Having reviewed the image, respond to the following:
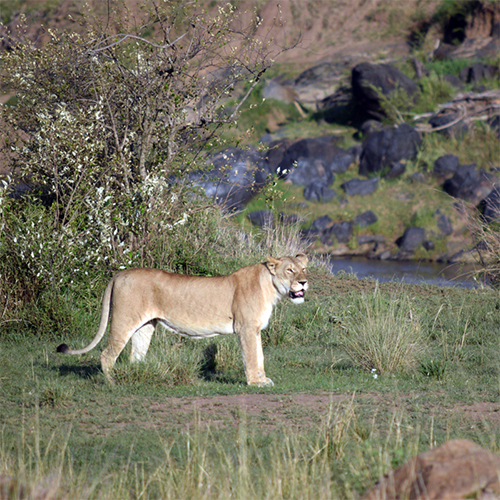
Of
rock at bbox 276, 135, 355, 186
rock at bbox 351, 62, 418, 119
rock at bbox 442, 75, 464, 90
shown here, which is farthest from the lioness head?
rock at bbox 442, 75, 464, 90

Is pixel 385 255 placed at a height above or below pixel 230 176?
below

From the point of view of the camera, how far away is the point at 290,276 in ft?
23.4

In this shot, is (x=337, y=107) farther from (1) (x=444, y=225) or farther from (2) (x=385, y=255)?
(2) (x=385, y=255)

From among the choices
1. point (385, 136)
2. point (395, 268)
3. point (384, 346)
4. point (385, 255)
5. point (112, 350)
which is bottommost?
point (112, 350)

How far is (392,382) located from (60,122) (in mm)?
5624

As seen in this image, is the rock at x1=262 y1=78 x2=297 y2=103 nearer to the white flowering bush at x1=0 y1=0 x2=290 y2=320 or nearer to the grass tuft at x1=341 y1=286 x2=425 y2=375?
the white flowering bush at x1=0 y1=0 x2=290 y2=320

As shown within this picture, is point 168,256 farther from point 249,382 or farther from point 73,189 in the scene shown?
point 249,382

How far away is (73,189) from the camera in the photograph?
1003 centimetres

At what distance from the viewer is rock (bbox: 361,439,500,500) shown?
3.79 metres

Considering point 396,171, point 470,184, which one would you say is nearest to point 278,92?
point 396,171

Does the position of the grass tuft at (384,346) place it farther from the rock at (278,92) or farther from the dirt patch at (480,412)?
the rock at (278,92)

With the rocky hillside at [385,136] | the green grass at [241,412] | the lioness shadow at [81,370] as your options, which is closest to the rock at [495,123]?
the rocky hillside at [385,136]

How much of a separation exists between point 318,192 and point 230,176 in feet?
18.4

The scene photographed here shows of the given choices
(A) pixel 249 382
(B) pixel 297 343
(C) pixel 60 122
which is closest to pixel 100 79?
(C) pixel 60 122
